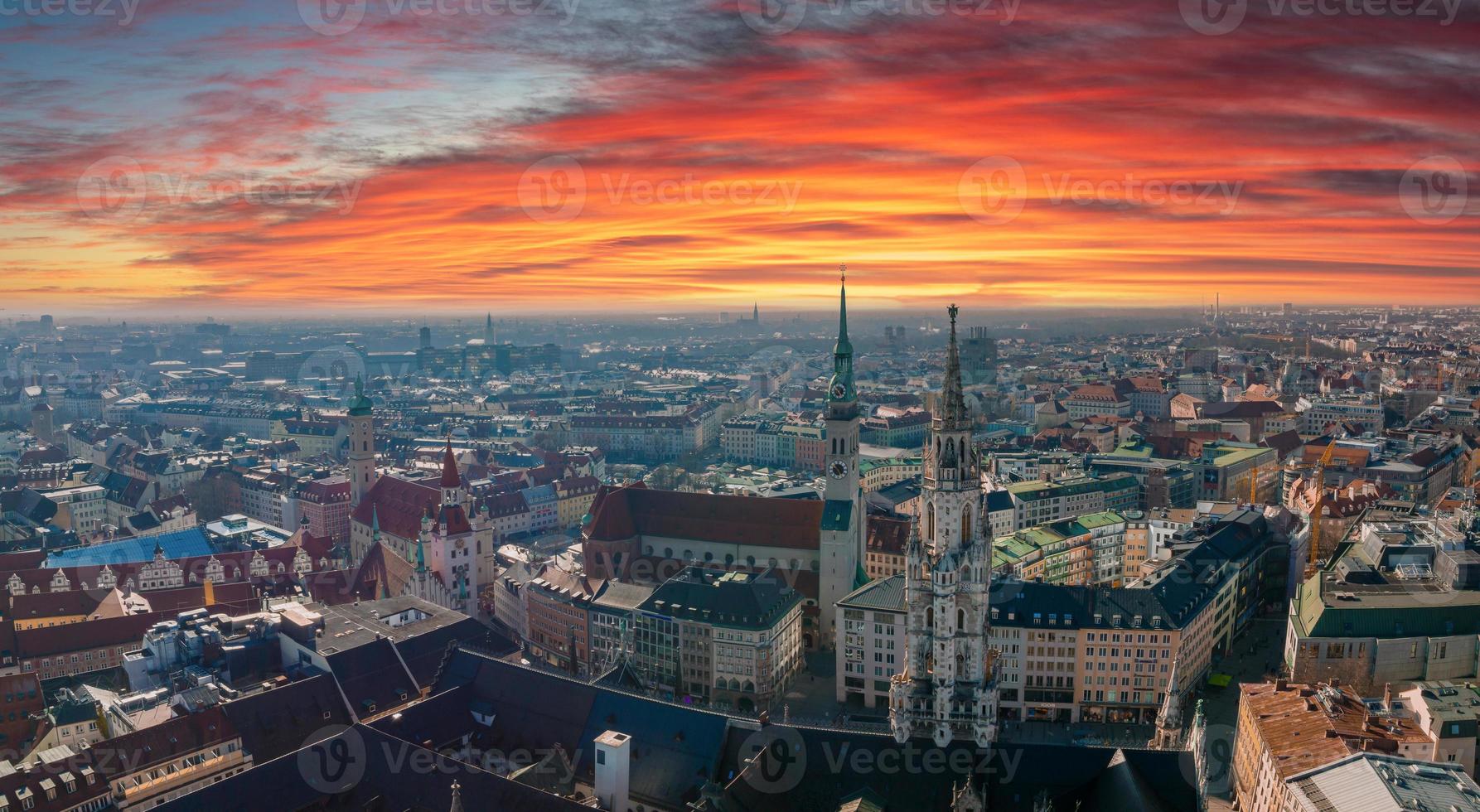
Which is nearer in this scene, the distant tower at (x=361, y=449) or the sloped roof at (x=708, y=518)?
the sloped roof at (x=708, y=518)

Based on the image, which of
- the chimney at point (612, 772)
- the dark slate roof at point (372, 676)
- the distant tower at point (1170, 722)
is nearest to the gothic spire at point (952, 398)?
the distant tower at point (1170, 722)

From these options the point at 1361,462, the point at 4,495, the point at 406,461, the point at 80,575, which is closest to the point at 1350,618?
the point at 1361,462

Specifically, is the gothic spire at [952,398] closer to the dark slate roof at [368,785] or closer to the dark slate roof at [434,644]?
the dark slate roof at [368,785]

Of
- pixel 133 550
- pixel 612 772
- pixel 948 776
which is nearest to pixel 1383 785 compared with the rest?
pixel 948 776

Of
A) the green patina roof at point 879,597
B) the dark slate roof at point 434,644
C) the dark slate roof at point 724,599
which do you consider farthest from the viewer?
the dark slate roof at point 724,599

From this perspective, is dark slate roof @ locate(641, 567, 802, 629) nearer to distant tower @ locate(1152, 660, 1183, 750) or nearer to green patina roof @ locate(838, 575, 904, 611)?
green patina roof @ locate(838, 575, 904, 611)
